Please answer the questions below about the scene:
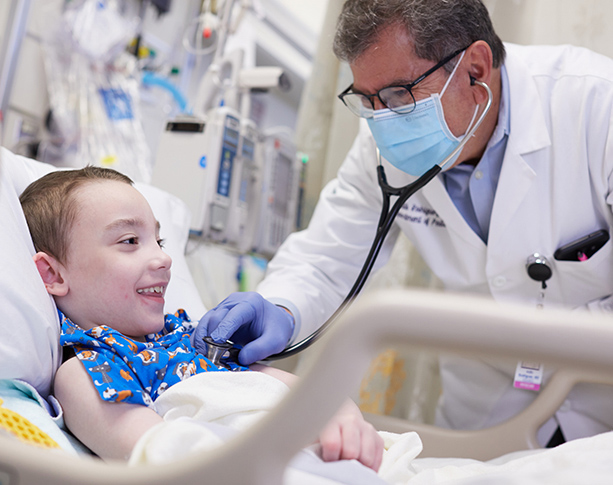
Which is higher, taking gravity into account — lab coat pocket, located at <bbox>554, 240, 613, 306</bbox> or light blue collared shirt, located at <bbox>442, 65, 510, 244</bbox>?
light blue collared shirt, located at <bbox>442, 65, 510, 244</bbox>

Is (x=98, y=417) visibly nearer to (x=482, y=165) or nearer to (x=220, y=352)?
(x=220, y=352)

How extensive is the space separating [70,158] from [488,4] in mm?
2005

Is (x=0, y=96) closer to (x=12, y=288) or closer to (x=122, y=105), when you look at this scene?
(x=122, y=105)

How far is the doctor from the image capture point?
127 centimetres

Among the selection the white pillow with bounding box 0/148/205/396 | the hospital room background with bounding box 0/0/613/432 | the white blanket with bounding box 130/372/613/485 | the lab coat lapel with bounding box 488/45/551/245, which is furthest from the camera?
the hospital room background with bounding box 0/0/613/432

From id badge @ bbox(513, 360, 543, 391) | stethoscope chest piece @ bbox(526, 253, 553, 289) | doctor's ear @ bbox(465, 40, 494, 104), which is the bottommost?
id badge @ bbox(513, 360, 543, 391)

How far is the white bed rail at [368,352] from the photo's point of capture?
403mm

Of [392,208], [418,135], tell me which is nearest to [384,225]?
[392,208]

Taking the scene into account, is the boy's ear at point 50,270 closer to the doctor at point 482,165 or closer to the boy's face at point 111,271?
the boy's face at point 111,271

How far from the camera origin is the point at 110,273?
96 centimetres

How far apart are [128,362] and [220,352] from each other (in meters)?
0.18

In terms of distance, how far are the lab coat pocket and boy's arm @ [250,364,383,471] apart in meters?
0.84

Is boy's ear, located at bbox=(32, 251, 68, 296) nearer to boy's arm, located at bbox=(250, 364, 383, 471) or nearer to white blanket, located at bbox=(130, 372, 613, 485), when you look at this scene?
white blanket, located at bbox=(130, 372, 613, 485)

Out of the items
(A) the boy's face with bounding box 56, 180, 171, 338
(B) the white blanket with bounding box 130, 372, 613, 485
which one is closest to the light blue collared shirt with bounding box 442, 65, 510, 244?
(B) the white blanket with bounding box 130, 372, 613, 485
